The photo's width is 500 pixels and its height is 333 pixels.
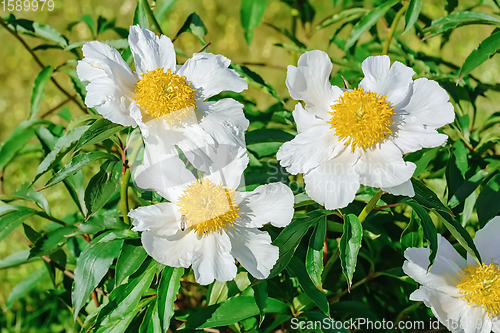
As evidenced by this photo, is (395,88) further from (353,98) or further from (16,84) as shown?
(16,84)

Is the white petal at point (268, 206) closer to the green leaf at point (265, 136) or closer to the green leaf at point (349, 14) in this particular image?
the green leaf at point (265, 136)

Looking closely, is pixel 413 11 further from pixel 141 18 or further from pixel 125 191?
pixel 125 191

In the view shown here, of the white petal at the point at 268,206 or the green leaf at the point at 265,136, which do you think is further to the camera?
the green leaf at the point at 265,136

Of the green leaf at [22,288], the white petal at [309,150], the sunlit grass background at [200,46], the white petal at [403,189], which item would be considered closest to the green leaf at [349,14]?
the white petal at [309,150]

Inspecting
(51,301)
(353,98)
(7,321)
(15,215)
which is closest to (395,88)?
(353,98)

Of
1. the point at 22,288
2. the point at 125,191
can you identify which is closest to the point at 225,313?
the point at 125,191

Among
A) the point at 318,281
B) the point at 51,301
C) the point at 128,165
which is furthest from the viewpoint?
the point at 51,301
